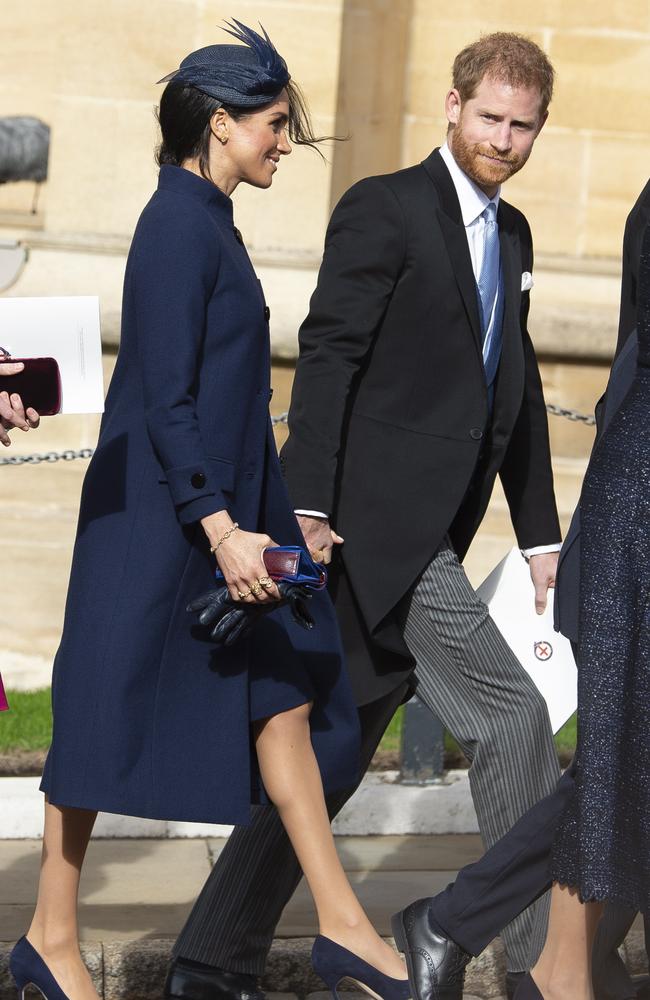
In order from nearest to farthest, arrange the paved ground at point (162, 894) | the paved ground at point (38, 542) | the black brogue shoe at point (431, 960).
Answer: the black brogue shoe at point (431, 960) < the paved ground at point (162, 894) < the paved ground at point (38, 542)

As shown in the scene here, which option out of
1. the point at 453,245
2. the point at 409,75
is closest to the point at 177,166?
the point at 453,245

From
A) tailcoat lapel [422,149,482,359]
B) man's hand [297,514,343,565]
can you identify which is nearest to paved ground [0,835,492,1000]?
man's hand [297,514,343,565]

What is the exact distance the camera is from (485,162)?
12.8 feet

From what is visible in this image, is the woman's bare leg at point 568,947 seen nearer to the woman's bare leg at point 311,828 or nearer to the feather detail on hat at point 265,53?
the woman's bare leg at point 311,828

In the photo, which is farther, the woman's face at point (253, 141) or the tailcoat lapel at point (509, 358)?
the tailcoat lapel at point (509, 358)

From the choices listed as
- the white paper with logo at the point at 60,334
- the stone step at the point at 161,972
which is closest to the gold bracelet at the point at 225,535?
the white paper with logo at the point at 60,334

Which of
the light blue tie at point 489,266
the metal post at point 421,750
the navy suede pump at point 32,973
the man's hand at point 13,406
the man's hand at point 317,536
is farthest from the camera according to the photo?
the metal post at point 421,750

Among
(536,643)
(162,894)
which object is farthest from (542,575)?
(162,894)

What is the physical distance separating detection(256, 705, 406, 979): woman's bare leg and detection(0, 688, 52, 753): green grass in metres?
2.59

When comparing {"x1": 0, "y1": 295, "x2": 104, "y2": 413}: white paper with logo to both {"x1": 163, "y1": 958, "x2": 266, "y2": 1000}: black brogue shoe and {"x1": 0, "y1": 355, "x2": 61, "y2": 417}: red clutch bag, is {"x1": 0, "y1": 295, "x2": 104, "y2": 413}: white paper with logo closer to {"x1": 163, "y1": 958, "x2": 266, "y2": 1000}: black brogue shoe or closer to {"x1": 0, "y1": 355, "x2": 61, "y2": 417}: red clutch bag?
{"x1": 0, "y1": 355, "x2": 61, "y2": 417}: red clutch bag

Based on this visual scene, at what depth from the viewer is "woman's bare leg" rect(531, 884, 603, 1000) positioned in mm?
3416

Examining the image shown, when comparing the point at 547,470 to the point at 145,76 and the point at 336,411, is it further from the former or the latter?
the point at 145,76

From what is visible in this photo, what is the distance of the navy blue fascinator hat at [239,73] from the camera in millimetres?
3400

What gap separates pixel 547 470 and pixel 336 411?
28.0 inches
